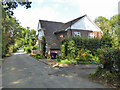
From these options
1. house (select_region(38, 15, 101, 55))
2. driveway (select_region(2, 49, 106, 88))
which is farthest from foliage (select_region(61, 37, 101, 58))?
driveway (select_region(2, 49, 106, 88))

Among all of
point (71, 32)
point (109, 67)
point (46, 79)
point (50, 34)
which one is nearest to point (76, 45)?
point (71, 32)

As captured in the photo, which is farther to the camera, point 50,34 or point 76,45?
point 50,34

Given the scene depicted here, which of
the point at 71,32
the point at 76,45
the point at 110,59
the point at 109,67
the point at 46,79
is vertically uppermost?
the point at 71,32

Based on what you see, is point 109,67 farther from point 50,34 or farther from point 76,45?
point 50,34

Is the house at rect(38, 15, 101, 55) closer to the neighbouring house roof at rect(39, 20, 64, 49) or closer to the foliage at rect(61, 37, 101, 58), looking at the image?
the neighbouring house roof at rect(39, 20, 64, 49)

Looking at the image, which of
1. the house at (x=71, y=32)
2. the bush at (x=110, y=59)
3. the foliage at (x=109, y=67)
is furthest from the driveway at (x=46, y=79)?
the house at (x=71, y=32)

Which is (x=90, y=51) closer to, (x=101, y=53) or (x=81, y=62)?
(x=81, y=62)

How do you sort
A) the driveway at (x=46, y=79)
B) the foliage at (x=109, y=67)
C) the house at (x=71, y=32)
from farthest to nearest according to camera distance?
the house at (x=71, y=32)
the driveway at (x=46, y=79)
the foliage at (x=109, y=67)

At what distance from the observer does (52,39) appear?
23.2m

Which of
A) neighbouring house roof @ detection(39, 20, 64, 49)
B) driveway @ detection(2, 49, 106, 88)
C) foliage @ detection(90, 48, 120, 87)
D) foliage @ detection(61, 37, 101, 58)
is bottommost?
driveway @ detection(2, 49, 106, 88)

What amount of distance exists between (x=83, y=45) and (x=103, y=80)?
10.0 metres

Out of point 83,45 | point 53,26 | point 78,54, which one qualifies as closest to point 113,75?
point 78,54

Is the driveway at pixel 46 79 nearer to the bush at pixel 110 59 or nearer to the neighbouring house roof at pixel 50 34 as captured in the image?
the bush at pixel 110 59

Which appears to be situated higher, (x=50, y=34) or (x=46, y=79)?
(x=50, y=34)
